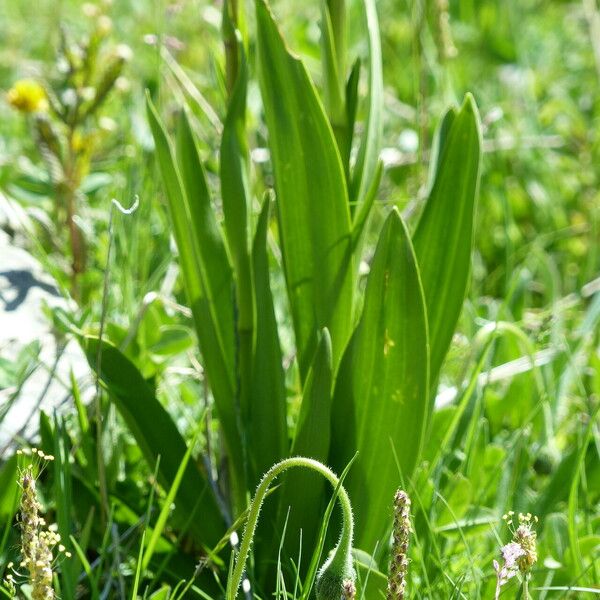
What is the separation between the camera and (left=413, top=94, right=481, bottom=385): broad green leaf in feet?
4.46

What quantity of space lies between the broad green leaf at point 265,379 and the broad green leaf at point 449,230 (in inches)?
8.5

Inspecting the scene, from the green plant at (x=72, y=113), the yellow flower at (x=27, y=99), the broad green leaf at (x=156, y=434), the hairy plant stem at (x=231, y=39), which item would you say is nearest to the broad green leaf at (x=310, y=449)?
the broad green leaf at (x=156, y=434)

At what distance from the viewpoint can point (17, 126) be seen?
10.5 feet

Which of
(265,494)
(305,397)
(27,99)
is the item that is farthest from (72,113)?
(265,494)

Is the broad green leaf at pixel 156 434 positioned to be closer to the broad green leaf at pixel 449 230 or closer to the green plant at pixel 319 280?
the green plant at pixel 319 280

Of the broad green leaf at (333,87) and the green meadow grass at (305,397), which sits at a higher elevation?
the broad green leaf at (333,87)

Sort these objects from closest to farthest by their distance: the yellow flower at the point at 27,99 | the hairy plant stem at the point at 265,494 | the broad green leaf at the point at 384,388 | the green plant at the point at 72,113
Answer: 1. the hairy plant stem at the point at 265,494
2. the broad green leaf at the point at 384,388
3. the green plant at the point at 72,113
4. the yellow flower at the point at 27,99

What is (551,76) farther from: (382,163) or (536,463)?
(382,163)

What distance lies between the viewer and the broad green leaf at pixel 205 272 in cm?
141

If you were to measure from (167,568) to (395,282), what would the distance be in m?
0.58

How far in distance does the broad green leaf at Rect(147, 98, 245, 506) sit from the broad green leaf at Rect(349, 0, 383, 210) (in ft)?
0.71

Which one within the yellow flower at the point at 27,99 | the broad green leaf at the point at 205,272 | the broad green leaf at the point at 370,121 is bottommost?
the broad green leaf at the point at 205,272

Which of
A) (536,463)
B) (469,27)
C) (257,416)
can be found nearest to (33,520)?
(257,416)

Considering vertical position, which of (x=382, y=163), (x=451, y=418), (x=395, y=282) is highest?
(x=382, y=163)
